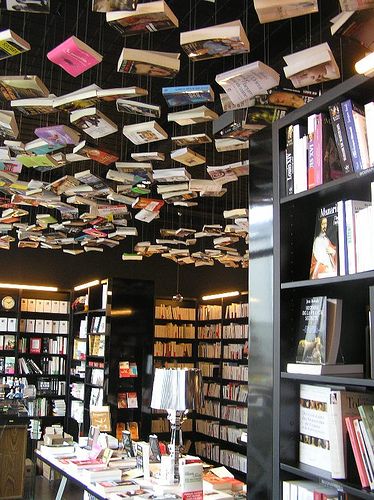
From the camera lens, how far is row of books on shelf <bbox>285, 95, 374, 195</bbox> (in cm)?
215

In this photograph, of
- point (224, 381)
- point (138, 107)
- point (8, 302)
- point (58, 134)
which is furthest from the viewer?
point (224, 381)

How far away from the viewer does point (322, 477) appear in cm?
219

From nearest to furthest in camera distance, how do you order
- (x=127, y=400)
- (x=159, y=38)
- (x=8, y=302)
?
1. (x=159, y=38)
2. (x=127, y=400)
3. (x=8, y=302)

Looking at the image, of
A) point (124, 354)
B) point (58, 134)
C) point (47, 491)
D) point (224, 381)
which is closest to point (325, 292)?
point (58, 134)

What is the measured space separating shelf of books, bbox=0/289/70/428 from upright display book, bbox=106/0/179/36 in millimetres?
7583

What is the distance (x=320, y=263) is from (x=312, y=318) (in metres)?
0.23

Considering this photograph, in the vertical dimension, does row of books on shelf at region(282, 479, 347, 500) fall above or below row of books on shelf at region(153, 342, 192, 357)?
below

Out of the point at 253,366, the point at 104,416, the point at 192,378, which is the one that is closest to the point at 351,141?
the point at 253,366

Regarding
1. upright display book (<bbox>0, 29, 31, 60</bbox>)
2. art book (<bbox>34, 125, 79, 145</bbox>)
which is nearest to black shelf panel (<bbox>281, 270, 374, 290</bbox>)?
upright display book (<bbox>0, 29, 31, 60</bbox>)

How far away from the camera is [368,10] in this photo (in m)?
2.41

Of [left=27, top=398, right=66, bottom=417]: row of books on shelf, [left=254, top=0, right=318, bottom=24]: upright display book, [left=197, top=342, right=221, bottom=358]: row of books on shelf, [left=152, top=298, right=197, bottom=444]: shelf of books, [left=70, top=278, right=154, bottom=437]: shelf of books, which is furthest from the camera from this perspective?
[left=152, top=298, right=197, bottom=444]: shelf of books

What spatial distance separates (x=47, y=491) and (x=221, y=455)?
3204 mm

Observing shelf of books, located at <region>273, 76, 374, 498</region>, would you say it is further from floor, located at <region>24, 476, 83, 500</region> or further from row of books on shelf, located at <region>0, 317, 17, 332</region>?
row of books on shelf, located at <region>0, 317, 17, 332</region>

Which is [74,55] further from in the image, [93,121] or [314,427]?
[314,427]
